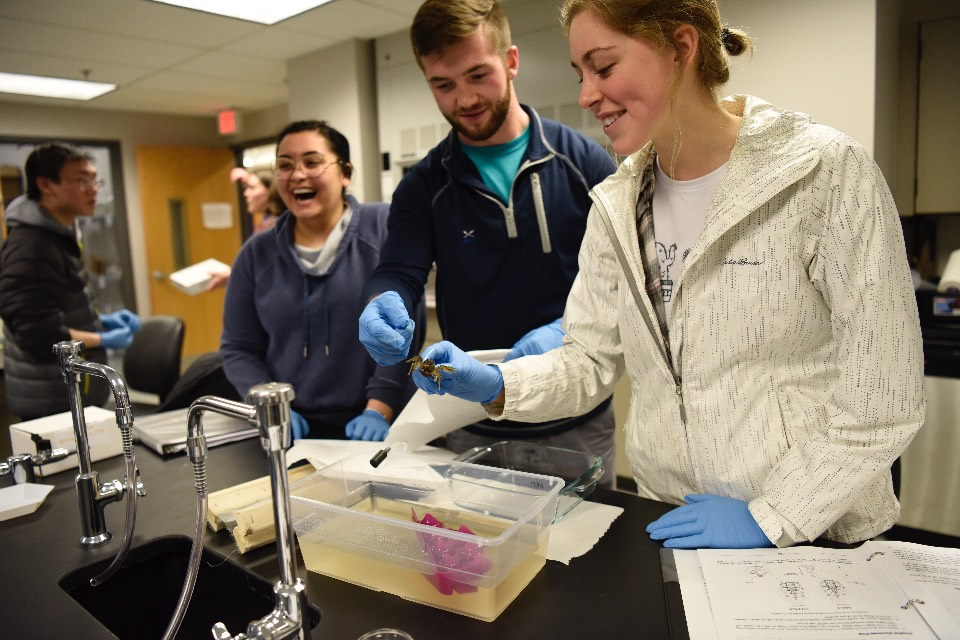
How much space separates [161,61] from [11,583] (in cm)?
397

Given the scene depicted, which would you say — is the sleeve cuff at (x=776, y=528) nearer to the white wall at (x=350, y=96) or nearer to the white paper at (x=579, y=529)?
the white paper at (x=579, y=529)

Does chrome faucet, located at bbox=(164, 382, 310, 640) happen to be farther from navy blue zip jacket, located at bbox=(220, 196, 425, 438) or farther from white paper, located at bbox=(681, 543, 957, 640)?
navy blue zip jacket, located at bbox=(220, 196, 425, 438)

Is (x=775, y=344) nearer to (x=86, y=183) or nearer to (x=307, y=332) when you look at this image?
(x=307, y=332)

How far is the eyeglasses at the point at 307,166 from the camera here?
1.92m

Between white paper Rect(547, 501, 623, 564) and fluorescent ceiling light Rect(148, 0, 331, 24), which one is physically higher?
fluorescent ceiling light Rect(148, 0, 331, 24)

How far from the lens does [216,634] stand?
0.74 metres

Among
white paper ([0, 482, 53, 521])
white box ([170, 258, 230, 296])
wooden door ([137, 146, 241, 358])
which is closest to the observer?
white paper ([0, 482, 53, 521])

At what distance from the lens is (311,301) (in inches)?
73.4

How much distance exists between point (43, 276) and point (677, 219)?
8.03ft

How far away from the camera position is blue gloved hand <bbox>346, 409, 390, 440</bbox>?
1642mm

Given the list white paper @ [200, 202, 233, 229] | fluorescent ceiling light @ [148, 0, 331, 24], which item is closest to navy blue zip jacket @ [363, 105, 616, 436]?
fluorescent ceiling light @ [148, 0, 331, 24]

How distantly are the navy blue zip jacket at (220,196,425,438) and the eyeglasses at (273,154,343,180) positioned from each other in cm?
16

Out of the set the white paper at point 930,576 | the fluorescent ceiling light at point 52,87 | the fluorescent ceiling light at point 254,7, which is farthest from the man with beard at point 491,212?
the fluorescent ceiling light at point 52,87

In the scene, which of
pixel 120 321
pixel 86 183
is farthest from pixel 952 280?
pixel 120 321
